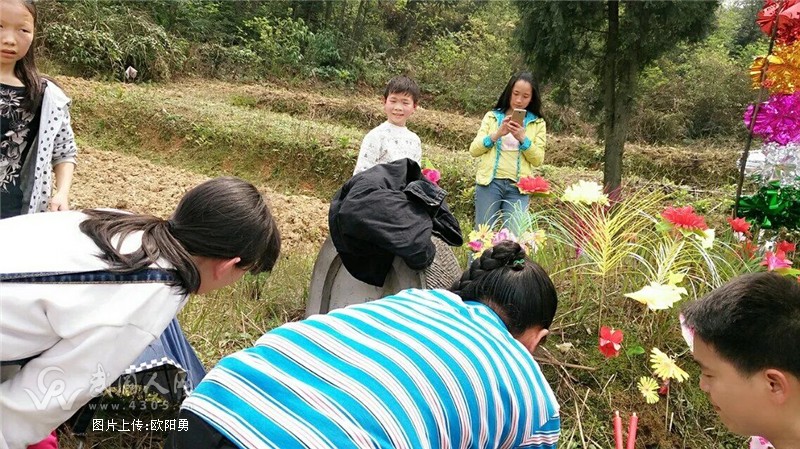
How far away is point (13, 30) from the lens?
7.29ft

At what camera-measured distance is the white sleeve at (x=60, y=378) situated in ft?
4.40

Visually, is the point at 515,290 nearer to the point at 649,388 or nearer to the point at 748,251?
the point at 649,388

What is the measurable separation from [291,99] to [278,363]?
11.9 m

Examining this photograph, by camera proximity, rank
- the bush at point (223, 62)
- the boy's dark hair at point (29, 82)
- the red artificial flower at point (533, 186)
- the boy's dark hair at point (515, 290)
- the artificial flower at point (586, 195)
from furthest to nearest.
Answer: the bush at point (223, 62) → the red artificial flower at point (533, 186) → the artificial flower at point (586, 195) → the boy's dark hair at point (29, 82) → the boy's dark hair at point (515, 290)

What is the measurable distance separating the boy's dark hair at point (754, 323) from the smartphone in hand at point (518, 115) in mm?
2304

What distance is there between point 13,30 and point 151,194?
4615 mm

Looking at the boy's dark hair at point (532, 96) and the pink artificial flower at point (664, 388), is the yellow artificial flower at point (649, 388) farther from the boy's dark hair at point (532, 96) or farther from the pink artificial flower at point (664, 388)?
the boy's dark hair at point (532, 96)

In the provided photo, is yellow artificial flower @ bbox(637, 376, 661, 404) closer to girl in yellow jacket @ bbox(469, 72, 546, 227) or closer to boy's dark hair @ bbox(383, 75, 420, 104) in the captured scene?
girl in yellow jacket @ bbox(469, 72, 546, 227)

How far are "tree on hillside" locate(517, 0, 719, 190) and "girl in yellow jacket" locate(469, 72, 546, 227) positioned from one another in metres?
2.80

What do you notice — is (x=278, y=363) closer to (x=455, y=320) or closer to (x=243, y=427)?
(x=243, y=427)

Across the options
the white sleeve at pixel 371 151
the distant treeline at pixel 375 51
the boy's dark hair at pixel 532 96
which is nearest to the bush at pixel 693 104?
the distant treeline at pixel 375 51

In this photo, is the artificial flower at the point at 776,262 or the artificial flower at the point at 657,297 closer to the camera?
the artificial flower at the point at 657,297

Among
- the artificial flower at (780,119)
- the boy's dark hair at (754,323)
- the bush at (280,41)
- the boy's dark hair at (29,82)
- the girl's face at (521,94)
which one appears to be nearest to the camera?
the boy's dark hair at (754,323)

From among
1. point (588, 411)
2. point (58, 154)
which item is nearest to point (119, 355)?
point (58, 154)
